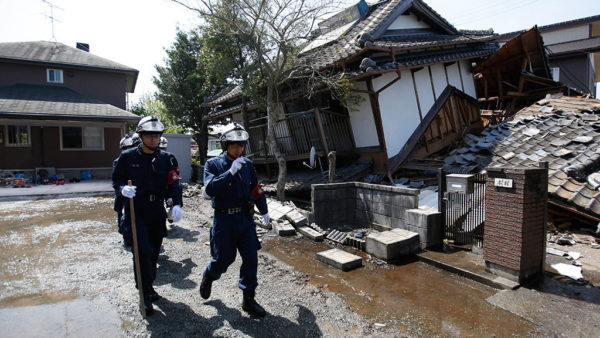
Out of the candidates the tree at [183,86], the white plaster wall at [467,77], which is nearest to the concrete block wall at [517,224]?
the white plaster wall at [467,77]

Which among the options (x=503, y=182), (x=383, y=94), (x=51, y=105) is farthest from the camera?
(x=51, y=105)

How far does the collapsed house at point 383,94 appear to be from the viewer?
31.2 feet

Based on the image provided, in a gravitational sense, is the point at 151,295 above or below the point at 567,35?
below

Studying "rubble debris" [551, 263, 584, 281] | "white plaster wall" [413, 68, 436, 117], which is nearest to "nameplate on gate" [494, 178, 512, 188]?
"rubble debris" [551, 263, 584, 281]

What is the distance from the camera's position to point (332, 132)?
33.9 feet

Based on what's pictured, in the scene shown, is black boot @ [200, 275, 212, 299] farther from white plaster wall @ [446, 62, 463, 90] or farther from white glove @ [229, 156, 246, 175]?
white plaster wall @ [446, 62, 463, 90]

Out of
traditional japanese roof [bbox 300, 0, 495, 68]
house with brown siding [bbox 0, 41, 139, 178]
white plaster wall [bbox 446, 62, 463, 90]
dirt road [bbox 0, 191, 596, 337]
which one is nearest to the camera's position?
dirt road [bbox 0, 191, 596, 337]

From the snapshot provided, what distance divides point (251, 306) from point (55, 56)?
19496 millimetres

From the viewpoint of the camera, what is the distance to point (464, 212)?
18.3ft

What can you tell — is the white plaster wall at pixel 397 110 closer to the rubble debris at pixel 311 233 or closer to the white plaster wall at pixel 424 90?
the white plaster wall at pixel 424 90

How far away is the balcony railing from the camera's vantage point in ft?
32.9

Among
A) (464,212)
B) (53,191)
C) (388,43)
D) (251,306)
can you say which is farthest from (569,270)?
(53,191)

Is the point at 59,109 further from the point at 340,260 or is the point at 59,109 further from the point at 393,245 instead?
the point at 393,245

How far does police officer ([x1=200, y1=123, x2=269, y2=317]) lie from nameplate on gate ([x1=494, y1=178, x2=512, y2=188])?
340 centimetres
